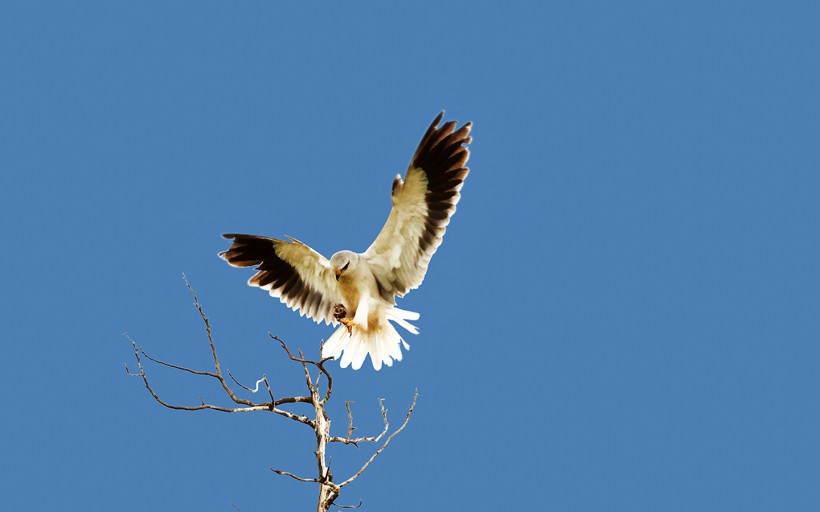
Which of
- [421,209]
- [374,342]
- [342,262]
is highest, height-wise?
[421,209]

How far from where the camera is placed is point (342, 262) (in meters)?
6.76

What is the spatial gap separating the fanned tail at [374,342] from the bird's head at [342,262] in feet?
1.47

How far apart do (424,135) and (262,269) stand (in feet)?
5.39

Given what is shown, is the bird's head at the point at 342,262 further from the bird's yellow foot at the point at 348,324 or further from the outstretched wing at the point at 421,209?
the bird's yellow foot at the point at 348,324

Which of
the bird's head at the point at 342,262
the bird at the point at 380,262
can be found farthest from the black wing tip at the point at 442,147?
the bird's head at the point at 342,262

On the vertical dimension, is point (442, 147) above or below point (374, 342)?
above

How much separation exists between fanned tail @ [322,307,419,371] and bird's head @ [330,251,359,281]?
0.45 metres

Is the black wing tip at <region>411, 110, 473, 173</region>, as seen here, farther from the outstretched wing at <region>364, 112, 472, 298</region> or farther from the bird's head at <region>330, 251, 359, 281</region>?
the bird's head at <region>330, 251, 359, 281</region>

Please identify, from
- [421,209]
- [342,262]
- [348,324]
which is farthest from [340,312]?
[421,209]

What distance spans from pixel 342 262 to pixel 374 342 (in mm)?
662

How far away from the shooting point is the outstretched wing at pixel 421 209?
668 cm

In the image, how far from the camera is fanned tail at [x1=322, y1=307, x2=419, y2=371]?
675 cm

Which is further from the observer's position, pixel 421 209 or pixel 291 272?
pixel 291 272

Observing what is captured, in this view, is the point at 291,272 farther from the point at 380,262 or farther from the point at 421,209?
the point at 421,209
